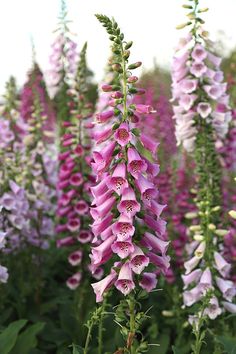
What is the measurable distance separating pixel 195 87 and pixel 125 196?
8.05 feet

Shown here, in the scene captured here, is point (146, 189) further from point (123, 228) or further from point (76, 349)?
point (76, 349)

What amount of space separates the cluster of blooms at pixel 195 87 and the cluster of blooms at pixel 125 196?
2.16 m

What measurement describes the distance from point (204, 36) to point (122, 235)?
2681 mm

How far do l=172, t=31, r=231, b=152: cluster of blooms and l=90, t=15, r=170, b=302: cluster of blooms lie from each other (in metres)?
2.16

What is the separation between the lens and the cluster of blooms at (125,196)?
2537 millimetres

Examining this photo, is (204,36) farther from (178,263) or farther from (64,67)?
(64,67)

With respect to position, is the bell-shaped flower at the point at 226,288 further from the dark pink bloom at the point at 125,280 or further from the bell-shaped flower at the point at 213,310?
the dark pink bloom at the point at 125,280

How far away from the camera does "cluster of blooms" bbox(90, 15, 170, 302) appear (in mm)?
2537

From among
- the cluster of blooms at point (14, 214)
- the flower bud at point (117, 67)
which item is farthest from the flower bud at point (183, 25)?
the flower bud at point (117, 67)

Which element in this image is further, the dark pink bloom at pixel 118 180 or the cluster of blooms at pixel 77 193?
the cluster of blooms at pixel 77 193

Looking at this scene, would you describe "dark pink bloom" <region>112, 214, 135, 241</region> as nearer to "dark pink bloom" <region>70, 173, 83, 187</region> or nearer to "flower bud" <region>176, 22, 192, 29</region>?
"dark pink bloom" <region>70, 173, 83, 187</region>

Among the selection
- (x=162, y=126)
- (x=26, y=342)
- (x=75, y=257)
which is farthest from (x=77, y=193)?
(x=162, y=126)

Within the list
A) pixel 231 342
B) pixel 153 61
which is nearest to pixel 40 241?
pixel 231 342

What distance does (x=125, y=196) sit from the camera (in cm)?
252
